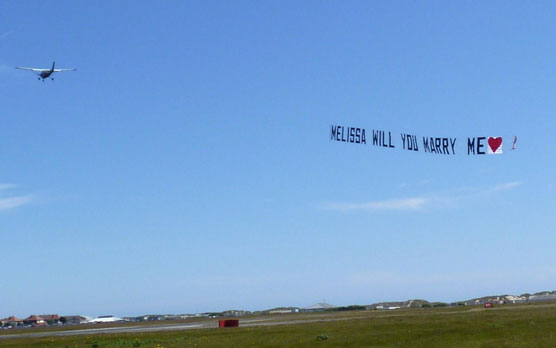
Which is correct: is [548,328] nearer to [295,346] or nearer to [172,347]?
[295,346]

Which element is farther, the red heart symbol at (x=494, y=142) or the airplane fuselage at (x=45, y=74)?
the airplane fuselage at (x=45, y=74)

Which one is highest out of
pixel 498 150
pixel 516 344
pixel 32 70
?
pixel 32 70

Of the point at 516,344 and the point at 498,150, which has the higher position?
the point at 498,150

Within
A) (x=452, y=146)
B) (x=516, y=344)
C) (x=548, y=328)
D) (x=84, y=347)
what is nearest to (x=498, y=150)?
(x=452, y=146)

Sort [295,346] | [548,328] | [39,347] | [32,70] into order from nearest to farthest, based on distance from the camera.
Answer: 1. [295,346]
2. [548,328]
3. [39,347]
4. [32,70]

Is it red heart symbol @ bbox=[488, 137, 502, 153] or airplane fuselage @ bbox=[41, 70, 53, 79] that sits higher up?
airplane fuselage @ bbox=[41, 70, 53, 79]

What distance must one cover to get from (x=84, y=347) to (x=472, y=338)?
38578mm

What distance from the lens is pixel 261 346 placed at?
5759 centimetres

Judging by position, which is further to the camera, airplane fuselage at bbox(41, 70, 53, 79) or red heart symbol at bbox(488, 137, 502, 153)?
airplane fuselage at bbox(41, 70, 53, 79)

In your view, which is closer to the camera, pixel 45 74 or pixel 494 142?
pixel 494 142

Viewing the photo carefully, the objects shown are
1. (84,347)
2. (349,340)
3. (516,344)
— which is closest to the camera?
(516,344)

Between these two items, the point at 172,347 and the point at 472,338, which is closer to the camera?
the point at 472,338

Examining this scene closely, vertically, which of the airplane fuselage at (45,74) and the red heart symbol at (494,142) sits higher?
the airplane fuselage at (45,74)

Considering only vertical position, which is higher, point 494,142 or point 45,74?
point 45,74
